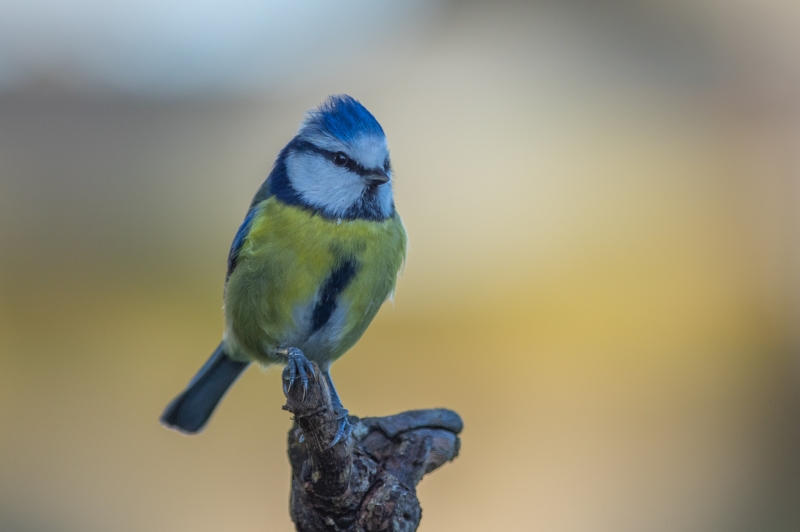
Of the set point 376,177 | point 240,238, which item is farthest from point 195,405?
point 376,177

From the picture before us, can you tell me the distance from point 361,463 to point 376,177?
0.72m

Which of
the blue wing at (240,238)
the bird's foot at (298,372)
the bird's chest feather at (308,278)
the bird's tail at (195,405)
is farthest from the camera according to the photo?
the bird's tail at (195,405)

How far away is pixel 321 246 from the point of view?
179cm

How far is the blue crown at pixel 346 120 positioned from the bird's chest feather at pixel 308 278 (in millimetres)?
232

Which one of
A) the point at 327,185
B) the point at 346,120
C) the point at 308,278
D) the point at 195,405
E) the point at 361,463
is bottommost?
the point at 195,405

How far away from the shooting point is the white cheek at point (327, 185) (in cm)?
186

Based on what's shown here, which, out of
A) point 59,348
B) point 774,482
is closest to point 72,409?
point 59,348

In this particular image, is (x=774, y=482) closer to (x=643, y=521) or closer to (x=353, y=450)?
(x=643, y=521)

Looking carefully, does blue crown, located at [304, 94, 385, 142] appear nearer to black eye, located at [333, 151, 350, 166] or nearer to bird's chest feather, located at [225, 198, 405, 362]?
black eye, located at [333, 151, 350, 166]

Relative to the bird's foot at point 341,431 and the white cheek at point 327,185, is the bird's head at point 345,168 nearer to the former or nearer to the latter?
the white cheek at point 327,185

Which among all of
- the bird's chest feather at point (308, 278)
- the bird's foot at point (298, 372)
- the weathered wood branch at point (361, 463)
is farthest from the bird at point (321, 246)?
the bird's foot at point (298, 372)

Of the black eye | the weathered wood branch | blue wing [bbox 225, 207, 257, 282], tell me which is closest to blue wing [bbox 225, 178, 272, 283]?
blue wing [bbox 225, 207, 257, 282]

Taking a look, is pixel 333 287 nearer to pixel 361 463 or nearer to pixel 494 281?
pixel 361 463

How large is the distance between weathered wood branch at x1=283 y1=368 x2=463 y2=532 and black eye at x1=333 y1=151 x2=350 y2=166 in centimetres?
65
